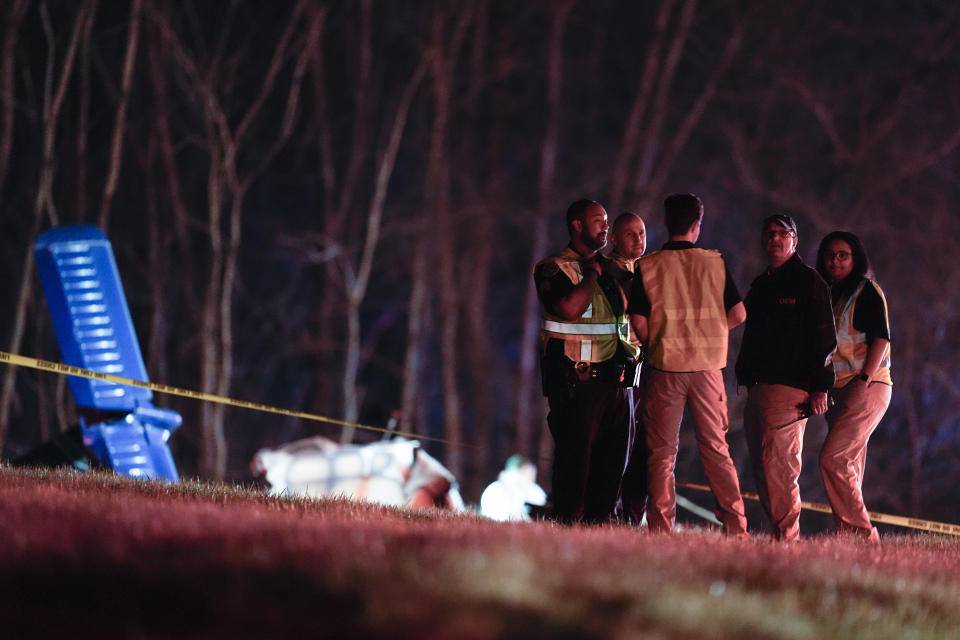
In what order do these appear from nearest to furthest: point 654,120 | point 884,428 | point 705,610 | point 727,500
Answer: point 705,610 → point 727,500 → point 654,120 → point 884,428

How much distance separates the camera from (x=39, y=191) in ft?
52.1

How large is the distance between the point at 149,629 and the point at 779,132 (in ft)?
58.8

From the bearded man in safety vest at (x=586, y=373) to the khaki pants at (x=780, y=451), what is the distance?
74cm

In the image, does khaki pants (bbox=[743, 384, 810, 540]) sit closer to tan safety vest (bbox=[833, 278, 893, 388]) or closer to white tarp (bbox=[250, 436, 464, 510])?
tan safety vest (bbox=[833, 278, 893, 388])

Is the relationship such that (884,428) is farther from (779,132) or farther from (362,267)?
(362,267)

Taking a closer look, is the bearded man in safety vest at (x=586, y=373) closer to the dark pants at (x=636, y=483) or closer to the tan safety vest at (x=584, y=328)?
the tan safety vest at (x=584, y=328)

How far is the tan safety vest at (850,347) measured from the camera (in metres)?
6.50

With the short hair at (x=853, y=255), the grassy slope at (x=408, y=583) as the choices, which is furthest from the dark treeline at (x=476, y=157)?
the grassy slope at (x=408, y=583)

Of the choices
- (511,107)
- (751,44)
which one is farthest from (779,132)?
(511,107)

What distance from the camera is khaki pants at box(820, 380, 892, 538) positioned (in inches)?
253

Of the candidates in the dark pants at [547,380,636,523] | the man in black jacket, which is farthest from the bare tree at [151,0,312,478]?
the man in black jacket

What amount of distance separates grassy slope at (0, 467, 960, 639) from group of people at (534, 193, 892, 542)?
1097 millimetres

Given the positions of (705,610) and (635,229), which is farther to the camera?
(635,229)

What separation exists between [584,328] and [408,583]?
111 inches
